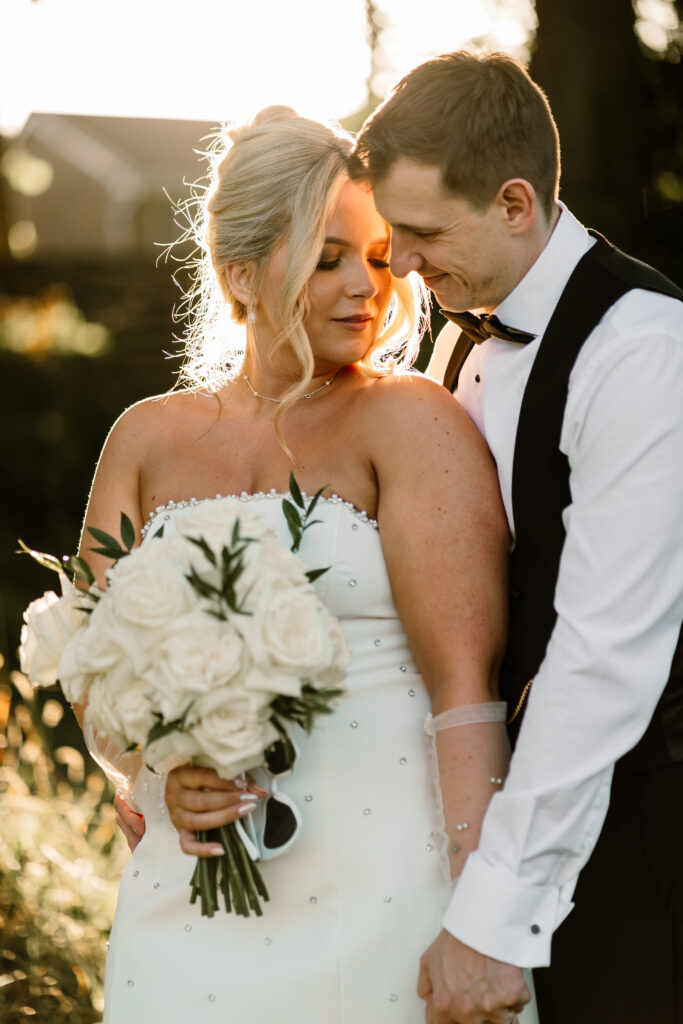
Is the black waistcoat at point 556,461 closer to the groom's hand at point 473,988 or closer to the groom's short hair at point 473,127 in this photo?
the groom's short hair at point 473,127

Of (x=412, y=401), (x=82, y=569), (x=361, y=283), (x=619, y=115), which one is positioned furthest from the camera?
(x=619, y=115)

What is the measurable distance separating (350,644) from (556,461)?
2.14ft

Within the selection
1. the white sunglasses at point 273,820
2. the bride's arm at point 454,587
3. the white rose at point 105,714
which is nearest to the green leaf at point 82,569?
the white rose at point 105,714

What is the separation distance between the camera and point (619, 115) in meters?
5.92

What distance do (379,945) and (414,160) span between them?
166cm

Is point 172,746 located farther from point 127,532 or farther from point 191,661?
point 127,532

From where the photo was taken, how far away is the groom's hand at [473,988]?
211cm

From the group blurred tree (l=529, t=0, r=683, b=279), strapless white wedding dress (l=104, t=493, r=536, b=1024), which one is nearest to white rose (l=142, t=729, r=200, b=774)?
strapless white wedding dress (l=104, t=493, r=536, b=1024)

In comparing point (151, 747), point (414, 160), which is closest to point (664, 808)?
point (151, 747)

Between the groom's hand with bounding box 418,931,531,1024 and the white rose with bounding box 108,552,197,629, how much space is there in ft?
2.78

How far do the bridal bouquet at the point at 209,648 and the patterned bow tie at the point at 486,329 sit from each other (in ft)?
2.27

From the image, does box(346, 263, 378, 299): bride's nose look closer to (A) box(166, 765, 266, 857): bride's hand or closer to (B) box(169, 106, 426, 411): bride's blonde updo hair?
(B) box(169, 106, 426, 411): bride's blonde updo hair

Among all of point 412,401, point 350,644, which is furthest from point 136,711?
point 412,401

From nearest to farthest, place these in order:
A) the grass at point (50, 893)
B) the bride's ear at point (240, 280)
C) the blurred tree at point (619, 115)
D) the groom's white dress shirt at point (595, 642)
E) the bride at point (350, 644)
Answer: the groom's white dress shirt at point (595, 642) < the bride at point (350, 644) < the bride's ear at point (240, 280) < the grass at point (50, 893) < the blurred tree at point (619, 115)
